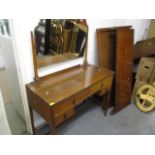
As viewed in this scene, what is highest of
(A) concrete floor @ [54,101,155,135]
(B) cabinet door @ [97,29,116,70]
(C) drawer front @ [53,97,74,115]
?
(B) cabinet door @ [97,29,116,70]

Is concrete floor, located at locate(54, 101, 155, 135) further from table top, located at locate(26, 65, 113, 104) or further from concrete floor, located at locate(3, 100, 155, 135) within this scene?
table top, located at locate(26, 65, 113, 104)

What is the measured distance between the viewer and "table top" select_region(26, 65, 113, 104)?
4.88 ft

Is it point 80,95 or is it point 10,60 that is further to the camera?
point 10,60

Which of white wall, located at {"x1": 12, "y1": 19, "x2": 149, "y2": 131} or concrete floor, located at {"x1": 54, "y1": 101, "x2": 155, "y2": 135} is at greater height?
white wall, located at {"x1": 12, "y1": 19, "x2": 149, "y2": 131}

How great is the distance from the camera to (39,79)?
1.76m

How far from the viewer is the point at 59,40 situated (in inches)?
70.9

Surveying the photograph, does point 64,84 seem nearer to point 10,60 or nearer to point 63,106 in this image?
point 63,106

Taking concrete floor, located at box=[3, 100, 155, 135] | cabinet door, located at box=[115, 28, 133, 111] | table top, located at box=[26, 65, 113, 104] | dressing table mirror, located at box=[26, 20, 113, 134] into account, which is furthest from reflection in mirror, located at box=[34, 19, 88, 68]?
concrete floor, located at box=[3, 100, 155, 135]

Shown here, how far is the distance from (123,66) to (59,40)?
1068 millimetres

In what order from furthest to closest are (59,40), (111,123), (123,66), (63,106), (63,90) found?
(123,66) → (111,123) → (59,40) → (63,90) → (63,106)

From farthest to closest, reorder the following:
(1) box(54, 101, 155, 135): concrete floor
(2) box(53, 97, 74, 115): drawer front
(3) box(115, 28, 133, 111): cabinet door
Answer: (3) box(115, 28, 133, 111): cabinet door → (1) box(54, 101, 155, 135): concrete floor → (2) box(53, 97, 74, 115): drawer front

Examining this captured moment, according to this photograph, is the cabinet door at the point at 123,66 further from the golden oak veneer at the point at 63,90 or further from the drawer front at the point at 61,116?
the drawer front at the point at 61,116

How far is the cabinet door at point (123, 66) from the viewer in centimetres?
221

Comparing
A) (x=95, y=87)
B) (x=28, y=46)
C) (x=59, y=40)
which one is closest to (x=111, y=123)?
(x=95, y=87)
